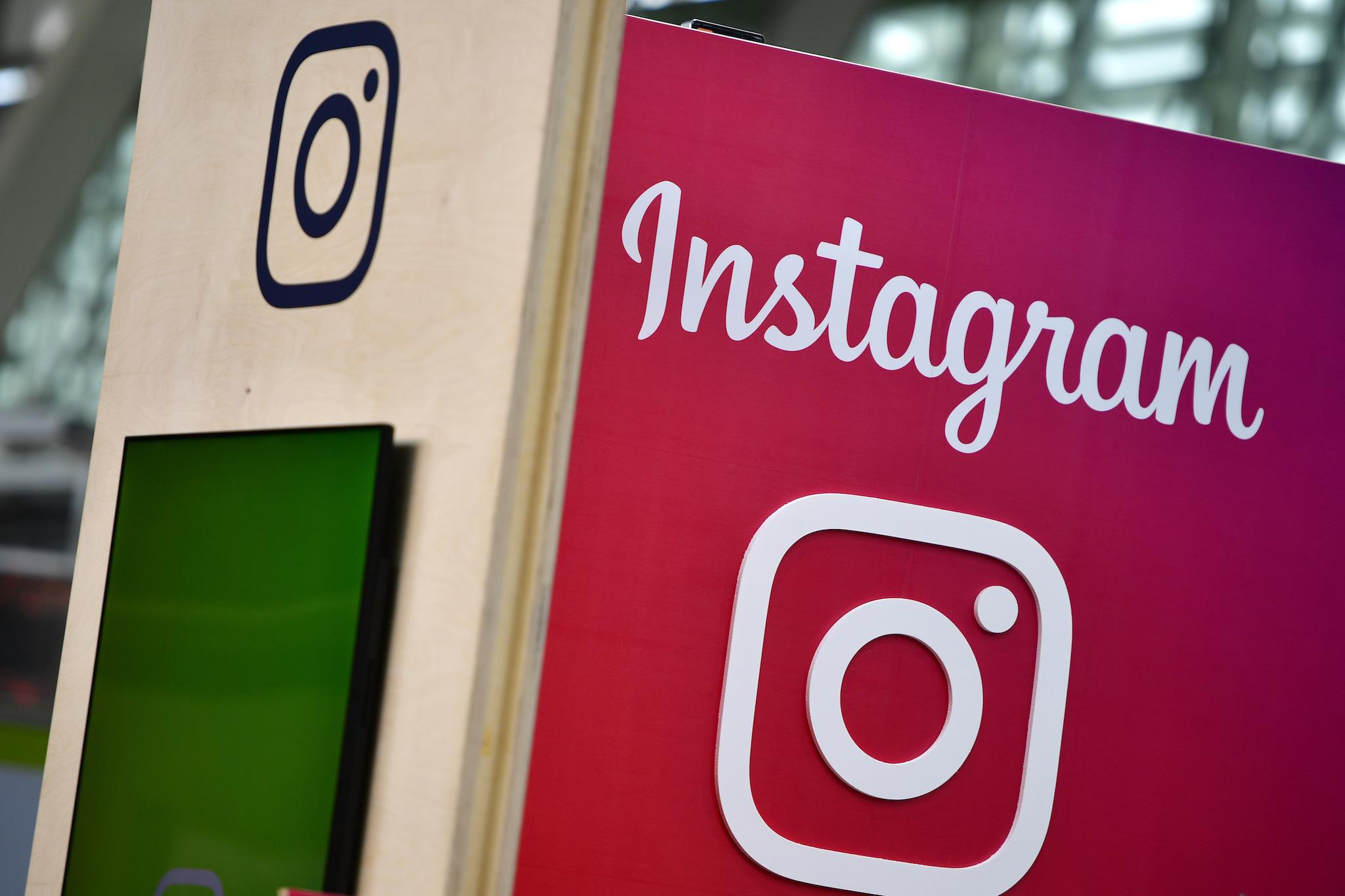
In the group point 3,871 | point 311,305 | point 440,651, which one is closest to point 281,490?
point 311,305

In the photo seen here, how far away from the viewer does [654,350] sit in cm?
312

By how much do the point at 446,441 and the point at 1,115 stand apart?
6.44 m

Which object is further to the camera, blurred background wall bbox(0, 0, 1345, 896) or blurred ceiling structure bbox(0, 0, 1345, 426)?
blurred ceiling structure bbox(0, 0, 1345, 426)

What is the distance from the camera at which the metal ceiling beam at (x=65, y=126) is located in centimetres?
662

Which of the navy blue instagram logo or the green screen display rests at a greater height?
the navy blue instagram logo

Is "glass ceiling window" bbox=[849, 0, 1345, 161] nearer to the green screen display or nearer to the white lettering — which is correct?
the white lettering

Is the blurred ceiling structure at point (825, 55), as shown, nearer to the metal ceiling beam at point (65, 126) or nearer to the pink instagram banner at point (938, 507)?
the metal ceiling beam at point (65, 126)

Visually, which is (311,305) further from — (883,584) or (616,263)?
(883,584)

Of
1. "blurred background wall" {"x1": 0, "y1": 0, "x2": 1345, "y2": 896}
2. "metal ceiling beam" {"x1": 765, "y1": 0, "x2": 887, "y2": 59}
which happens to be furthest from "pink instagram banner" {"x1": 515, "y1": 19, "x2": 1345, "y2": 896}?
"metal ceiling beam" {"x1": 765, "y1": 0, "x2": 887, "y2": 59}

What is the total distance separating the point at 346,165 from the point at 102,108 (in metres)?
5.79

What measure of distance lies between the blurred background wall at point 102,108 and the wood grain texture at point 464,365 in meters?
4.27

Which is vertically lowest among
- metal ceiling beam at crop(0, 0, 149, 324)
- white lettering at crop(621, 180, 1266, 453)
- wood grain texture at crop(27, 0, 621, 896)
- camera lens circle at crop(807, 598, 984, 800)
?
camera lens circle at crop(807, 598, 984, 800)

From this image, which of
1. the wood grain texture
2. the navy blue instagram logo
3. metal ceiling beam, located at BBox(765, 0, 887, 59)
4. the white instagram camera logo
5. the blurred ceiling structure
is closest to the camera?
the wood grain texture

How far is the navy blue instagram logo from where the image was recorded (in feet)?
5.24
